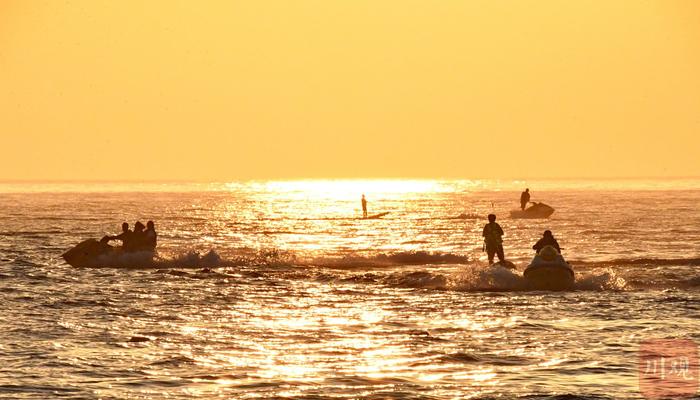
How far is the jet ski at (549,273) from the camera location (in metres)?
34.3

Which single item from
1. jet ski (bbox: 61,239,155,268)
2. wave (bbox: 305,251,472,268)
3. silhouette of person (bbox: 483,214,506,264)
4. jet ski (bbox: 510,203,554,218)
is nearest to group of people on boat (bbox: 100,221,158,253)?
jet ski (bbox: 61,239,155,268)

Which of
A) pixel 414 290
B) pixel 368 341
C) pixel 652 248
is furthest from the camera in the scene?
pixel 652 248

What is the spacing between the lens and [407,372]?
20.9m

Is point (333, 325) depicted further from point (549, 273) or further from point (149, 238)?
point (149, 238)

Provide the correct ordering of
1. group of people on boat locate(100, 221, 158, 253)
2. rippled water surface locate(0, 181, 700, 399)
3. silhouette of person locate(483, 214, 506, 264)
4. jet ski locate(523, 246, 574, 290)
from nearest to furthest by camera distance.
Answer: rippled water surface locate(0, 181, 700, 399) < jet ski locate(523, 246, 574, 290) < silhouette of person locate(483, 214, 506, 264) < group of people on boat locate(100, 221, 158, 253)

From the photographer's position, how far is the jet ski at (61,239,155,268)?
4416 centimetres

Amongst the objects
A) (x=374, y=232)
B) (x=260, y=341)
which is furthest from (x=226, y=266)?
(x=374, y=232)

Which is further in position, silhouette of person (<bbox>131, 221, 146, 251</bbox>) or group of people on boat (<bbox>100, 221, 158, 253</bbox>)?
silhouette of person (<bbox>131, 221, 146, 251</bbox>)

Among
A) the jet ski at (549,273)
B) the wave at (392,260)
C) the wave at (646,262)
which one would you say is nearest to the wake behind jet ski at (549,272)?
the jet ski at (549,273)

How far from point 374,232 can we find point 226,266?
31601 mm

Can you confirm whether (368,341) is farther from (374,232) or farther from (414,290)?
(374,232)

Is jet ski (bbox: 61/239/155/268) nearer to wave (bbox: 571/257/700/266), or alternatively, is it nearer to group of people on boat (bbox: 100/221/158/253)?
group of people on boat (bbox: 100/221/158/253)

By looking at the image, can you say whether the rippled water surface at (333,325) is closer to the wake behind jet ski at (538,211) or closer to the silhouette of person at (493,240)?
the silhouette of person at (493,240)

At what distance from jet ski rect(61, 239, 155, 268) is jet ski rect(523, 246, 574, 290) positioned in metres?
16.2
